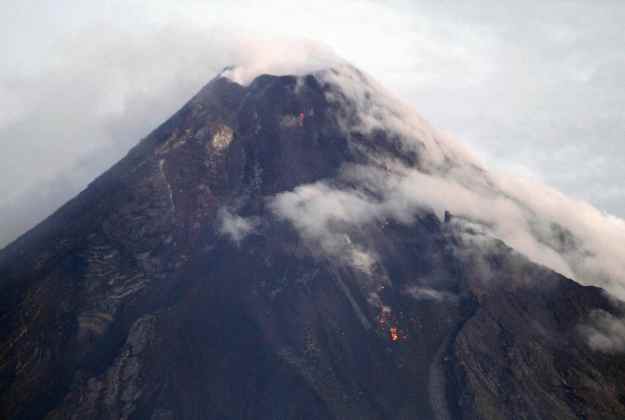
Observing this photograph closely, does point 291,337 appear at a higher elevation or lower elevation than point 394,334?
higher

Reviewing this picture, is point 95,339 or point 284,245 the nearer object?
point 95,339

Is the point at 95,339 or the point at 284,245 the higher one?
the point at 284,245

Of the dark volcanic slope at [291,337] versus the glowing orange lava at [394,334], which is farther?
the glowing orange lava at [394,334]

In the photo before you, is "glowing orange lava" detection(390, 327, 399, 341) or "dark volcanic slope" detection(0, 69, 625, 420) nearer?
"dark volcanic slope" detection(0, 69, 625, 420)

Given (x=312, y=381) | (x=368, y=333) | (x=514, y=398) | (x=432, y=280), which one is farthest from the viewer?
(x=432, y=280)

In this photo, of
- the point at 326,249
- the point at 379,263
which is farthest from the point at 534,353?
the point at 326,249

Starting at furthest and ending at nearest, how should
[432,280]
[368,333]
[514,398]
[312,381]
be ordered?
1. [432,280]
2. [368,333]
3. [312,381]
4. [514,398]

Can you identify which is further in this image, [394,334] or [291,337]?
[291,337]

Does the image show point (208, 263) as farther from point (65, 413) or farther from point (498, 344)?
point (498, 344)
